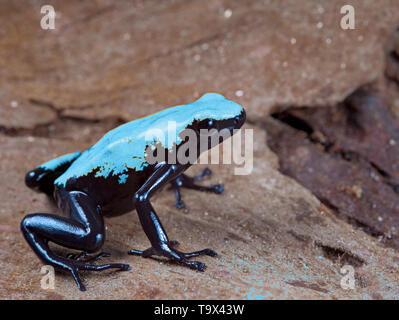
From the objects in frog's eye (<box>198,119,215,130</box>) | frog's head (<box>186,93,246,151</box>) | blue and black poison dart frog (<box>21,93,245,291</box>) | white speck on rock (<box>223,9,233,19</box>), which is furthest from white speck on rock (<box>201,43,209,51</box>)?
frog's eye (<box>198,119,215,130</box>)

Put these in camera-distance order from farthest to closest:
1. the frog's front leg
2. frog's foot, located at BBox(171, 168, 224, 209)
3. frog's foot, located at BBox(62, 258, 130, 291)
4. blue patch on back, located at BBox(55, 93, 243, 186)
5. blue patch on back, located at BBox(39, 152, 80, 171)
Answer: frog's foot, located at BBox(171, 168, 224, 209) → blue patch on back, located at BBox(39, 152, 80, 171) → blue patch on back, located at BBox(55, 93, 243, 186) → the frog's front leg → frog's foot, located at BBox(62, 258, 130, 291)

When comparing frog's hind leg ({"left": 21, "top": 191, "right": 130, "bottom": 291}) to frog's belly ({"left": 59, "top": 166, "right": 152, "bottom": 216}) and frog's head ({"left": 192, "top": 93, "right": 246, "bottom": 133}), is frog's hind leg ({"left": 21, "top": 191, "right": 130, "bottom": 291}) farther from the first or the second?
frog's head ({"left": 192, "top": 93, "right": 246, "bottom": 133})

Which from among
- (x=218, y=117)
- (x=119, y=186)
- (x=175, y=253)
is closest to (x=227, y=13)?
(x=218, y=117)

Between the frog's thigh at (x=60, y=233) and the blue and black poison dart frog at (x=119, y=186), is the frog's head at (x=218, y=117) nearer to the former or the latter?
the blue and black poison dart frog at (x=119, y=186)

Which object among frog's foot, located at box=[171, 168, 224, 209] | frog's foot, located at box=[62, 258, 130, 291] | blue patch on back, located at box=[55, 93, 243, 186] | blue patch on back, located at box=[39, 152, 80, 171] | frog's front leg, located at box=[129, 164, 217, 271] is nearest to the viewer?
frog's foot, located at box=[62, 258, 130, 291]

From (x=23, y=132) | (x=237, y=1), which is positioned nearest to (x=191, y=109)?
(x=23, y=132)

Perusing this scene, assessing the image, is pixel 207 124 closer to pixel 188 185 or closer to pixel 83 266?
pixel 188 185

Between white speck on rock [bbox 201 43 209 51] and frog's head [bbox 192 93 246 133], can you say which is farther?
white speck on rock [bbox 201 43 209 51]
